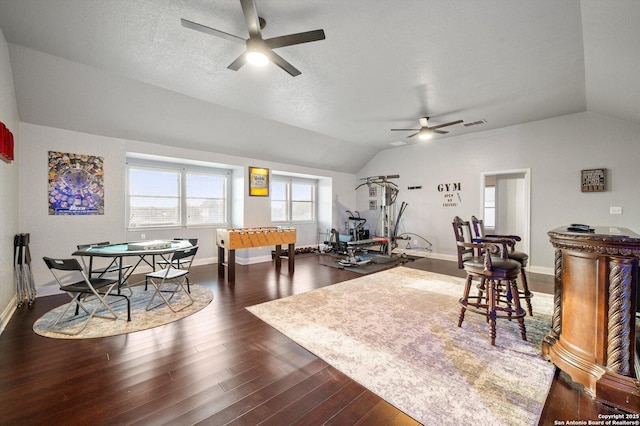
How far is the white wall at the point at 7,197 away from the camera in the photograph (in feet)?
9.87

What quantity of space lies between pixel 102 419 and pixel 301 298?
253 cm

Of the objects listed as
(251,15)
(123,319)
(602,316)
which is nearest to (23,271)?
(123,319)

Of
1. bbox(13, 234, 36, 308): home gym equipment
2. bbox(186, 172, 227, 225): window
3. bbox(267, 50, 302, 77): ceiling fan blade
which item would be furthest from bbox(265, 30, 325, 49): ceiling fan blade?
bbox(186, 172, 227, 225): window

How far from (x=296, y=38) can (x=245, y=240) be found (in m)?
3.50

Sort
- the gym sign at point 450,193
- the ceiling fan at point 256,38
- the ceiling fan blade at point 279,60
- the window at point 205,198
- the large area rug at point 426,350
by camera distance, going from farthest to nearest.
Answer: the gym sign at point 450,193
the window at point 205,198
the ceiling fan blade at point 279,60
the ceiling fan at point 256,38
the large area rug at point 426,350

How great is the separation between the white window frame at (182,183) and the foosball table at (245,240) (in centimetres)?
162

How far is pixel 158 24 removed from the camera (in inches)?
108

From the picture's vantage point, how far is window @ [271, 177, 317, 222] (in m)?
8.35

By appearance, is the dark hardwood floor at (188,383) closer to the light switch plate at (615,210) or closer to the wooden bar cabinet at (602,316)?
the wooden bar cabinet at (602,316)

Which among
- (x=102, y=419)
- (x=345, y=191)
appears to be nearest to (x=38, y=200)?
(x=102, y=419)

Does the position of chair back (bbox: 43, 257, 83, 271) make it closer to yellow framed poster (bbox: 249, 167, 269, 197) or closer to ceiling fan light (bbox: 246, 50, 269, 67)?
ceiling fan light (bbox: 246, 50, 269, 67)

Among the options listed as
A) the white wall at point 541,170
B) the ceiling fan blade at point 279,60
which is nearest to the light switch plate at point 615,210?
the white wall at point 541,170

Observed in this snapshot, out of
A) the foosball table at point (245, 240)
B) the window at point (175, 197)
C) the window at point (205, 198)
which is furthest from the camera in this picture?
the window at point (205, 198)

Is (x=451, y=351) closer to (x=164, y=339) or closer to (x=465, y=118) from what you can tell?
(x=164, y=339)
